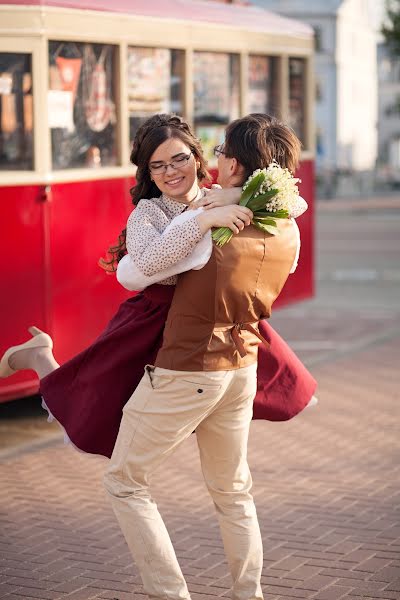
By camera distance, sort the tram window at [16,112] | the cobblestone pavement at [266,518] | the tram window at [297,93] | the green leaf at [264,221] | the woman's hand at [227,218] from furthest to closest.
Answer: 1. the tram window at [297,93]
2. the tram window at [16,112]
3. the cobblestone pavement at [266,518]
4. the green leaf at [264,221]
5. the woman's hand at [227,218]

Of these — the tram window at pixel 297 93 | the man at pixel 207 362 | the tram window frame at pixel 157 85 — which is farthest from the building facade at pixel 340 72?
the man at pixel 207 362

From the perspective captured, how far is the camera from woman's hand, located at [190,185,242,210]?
4.23 metres

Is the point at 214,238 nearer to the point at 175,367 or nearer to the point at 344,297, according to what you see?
the point at 175,367

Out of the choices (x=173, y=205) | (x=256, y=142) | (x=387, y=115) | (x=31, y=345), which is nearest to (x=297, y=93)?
(x=31, y=345)

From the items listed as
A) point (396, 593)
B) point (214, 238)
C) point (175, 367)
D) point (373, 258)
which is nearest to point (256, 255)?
point (214, 238)

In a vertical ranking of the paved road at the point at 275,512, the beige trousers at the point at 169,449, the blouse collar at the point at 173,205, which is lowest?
the paved road at the point at 275,512

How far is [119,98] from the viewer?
8.24 m

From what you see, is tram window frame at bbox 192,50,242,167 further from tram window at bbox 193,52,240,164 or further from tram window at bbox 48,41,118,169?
tram window at bbox 48,41,118,169

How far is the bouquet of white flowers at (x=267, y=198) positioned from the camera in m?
4.16

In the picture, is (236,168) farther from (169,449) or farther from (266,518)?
(266,518)

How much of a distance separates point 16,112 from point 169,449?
371cm

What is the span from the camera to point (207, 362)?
4.25 m

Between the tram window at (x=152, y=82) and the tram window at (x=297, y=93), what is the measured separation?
2174mm

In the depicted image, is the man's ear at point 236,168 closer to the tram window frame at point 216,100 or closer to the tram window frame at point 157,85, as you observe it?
the tram window frame at point 157,85
